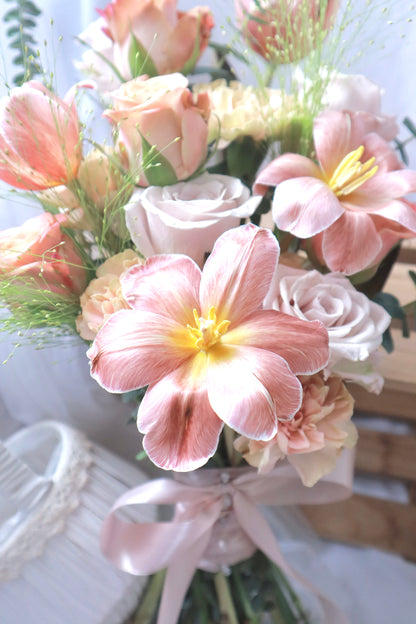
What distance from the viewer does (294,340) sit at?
32 centimetres

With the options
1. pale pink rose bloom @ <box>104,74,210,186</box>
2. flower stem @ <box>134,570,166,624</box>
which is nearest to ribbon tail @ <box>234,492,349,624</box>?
flower stem @ <box>134,570,166,624</box>

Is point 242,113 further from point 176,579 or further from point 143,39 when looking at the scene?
point 176,579

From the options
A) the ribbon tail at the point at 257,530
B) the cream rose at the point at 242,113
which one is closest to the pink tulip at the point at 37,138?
the cream rose at the point at 242,113

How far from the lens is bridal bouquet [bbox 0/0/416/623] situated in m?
0.32

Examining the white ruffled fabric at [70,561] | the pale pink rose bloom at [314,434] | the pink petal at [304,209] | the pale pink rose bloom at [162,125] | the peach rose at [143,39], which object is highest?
the peach rose at [143,39]

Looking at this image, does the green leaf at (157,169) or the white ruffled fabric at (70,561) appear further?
the white ruffled fabric at (70,561)

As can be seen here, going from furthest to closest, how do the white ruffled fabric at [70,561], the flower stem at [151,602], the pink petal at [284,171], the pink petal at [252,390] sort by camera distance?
the flower stem at [151,602]
the white ruffled fabric at [70,561]
the pink petal at [284,171]
the pink petal at [252,390]

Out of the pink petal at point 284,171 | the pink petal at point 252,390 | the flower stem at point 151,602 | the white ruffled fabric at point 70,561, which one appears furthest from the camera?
the flower stem at point 151,602

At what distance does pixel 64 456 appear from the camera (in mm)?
575

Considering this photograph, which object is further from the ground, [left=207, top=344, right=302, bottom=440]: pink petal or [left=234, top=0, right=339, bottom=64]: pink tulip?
[left=234, top=0, right=339, bottom=64]: pink tulip

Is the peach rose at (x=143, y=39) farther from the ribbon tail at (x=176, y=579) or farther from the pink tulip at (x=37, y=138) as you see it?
the ribbon tail at (x=176, y=579)

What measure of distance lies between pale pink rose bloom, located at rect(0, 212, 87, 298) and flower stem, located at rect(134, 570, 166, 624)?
37 centimetres

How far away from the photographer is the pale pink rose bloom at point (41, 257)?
1.27 feet

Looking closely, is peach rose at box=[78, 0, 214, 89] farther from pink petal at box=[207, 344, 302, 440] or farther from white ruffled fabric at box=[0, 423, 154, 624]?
white ruffled fabric at box=[0, 423, 154, 624]
